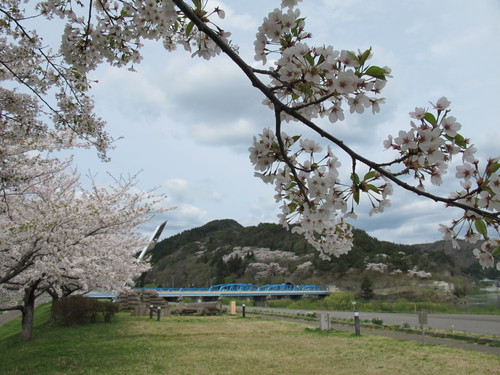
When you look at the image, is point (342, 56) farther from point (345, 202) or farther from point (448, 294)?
point (448, 294)

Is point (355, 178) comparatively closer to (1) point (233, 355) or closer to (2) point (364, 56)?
(2) point (364, 56)

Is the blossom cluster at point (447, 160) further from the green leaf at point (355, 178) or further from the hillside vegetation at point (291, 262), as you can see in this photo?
the hillside vegetation at point (291, 262)

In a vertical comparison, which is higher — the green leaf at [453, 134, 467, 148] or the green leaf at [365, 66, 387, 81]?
the green leaf at [365, 66, 387, 81]

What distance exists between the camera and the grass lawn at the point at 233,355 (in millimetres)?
6492

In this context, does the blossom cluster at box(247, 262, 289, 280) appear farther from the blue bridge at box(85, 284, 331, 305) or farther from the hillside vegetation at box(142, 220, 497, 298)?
the blue bridge at box(85, 284, 331, 305)

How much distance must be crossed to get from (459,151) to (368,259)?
181 feet

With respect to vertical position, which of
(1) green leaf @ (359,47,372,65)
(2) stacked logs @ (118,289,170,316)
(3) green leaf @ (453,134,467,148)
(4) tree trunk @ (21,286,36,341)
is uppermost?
(1) green leaf @ (359,47,372,65)

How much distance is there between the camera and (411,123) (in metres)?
1.39

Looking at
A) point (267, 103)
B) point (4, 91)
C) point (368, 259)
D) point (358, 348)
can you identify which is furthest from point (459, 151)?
point (368, 259)

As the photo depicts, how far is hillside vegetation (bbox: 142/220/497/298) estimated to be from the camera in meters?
49.3

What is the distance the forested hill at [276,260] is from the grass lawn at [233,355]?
56.0 ft

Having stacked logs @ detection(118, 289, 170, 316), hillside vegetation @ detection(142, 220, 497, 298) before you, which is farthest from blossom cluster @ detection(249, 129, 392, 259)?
hillside vegetation @ detection(142, 220, 497, 298)

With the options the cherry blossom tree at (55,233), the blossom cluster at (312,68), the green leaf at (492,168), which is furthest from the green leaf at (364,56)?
the cherry blossom tree at (55,233)

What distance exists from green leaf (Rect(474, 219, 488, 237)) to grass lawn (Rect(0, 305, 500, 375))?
565 cm
